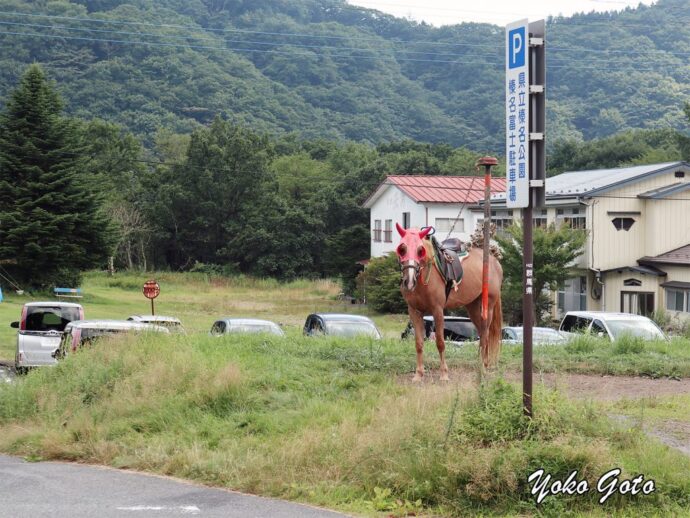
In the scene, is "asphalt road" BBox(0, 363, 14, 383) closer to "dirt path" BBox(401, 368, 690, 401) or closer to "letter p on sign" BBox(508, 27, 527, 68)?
"dirt path" BBox(401, 368, 690, 401)

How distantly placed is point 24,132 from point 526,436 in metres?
50.8

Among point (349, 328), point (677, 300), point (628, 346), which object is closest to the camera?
point (628, 346)

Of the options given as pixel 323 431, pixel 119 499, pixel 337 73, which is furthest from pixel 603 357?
pixel 337 73

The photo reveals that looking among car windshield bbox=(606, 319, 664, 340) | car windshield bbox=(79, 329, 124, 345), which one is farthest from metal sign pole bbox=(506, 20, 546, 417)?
car windshield bbox=(606, 319, 664, 340)

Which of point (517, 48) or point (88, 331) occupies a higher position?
point (517, 48)

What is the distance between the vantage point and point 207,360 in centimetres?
1316

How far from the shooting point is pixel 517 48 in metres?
9.36

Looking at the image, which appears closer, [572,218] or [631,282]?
[631,282]

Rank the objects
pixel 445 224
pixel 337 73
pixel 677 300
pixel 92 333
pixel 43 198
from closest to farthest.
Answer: pixel 92 333 < pixel 677 300 < pixel 43 198 < pixel 445 224 < pixel 337 73

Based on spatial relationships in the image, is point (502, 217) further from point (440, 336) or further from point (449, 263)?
point (440, 336)

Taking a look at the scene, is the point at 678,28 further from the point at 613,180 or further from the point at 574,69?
the point at 613,180

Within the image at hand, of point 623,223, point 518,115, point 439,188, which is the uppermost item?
Result: point 439,188

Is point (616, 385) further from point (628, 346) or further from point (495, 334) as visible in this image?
point (628, 346)

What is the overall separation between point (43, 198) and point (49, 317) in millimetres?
30071
